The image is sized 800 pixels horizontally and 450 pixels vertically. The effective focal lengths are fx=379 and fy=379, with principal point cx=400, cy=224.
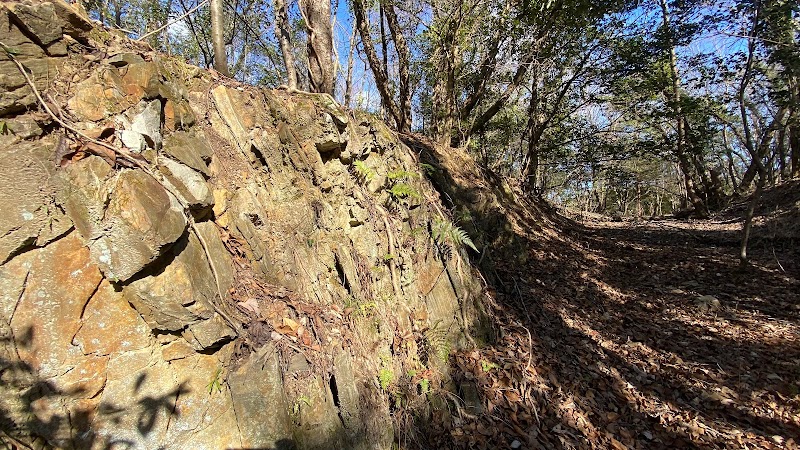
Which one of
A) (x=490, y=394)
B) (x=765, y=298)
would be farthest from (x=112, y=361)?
(x=765, y=298)

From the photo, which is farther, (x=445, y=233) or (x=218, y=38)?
(x=218, y=38)

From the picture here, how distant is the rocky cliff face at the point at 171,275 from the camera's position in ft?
7.93

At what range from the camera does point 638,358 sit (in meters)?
5.48

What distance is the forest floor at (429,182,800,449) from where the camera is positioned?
13.7 ft

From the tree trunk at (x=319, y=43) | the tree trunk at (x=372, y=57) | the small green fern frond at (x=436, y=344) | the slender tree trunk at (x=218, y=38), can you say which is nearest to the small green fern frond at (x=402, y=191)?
the small green fern frond at (x=436, y=344)

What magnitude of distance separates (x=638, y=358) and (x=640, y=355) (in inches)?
3.6

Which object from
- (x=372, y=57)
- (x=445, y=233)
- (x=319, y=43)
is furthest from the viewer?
(x=372, y=57)

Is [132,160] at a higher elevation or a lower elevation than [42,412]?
higher

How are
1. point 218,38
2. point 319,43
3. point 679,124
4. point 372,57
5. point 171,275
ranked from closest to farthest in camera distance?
point 171,275 → point 218,38 → point 319,43 → point 372,57 → point 679,124

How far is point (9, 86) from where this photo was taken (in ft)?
8.16

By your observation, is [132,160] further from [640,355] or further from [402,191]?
[640,355]

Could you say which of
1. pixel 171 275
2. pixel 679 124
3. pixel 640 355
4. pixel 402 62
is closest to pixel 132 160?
pixel 171 275

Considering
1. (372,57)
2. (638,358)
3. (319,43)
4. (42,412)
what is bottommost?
(638,358)

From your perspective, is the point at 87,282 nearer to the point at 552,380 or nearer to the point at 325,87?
the point at 325,87
